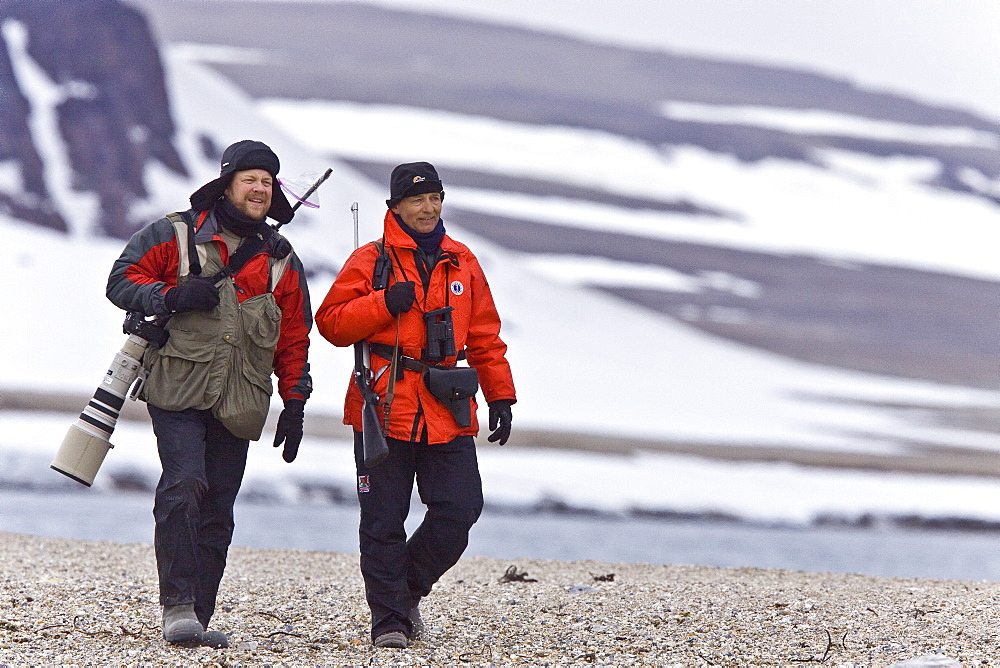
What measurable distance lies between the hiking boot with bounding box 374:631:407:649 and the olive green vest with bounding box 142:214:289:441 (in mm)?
1072

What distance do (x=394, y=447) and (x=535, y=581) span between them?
11.3 feet

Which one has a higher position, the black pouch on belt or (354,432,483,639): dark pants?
the black pouch on belt

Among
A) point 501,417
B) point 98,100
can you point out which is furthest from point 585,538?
point 98,100

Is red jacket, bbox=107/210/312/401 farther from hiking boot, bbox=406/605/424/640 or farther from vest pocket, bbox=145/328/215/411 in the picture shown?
hiking boot, bbox=406/605/424/640

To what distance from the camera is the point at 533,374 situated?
3260 inches

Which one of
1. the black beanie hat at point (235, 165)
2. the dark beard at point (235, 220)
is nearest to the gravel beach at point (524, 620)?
the dark beard at point (235, 220)

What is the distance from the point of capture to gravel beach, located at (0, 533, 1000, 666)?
18.2ft

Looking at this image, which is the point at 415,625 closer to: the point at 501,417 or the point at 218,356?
the point at 501,417

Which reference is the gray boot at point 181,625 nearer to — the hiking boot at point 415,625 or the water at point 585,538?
the hiking boot at point 415,625

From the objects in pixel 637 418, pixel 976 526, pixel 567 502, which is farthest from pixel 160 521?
pixel 637 418

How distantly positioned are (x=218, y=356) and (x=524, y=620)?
2.28 meters

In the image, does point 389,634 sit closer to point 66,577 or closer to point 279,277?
point 279,277

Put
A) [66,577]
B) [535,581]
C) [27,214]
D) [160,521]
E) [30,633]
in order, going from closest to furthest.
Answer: [160,521] → [30,633] → [66,577] → [535,581] → [27,214]

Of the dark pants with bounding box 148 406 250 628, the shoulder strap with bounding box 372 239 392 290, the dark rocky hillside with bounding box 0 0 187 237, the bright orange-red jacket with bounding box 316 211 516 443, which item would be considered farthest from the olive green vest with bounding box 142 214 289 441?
the dark rocky hillside with bounding box 0 0 187 237
